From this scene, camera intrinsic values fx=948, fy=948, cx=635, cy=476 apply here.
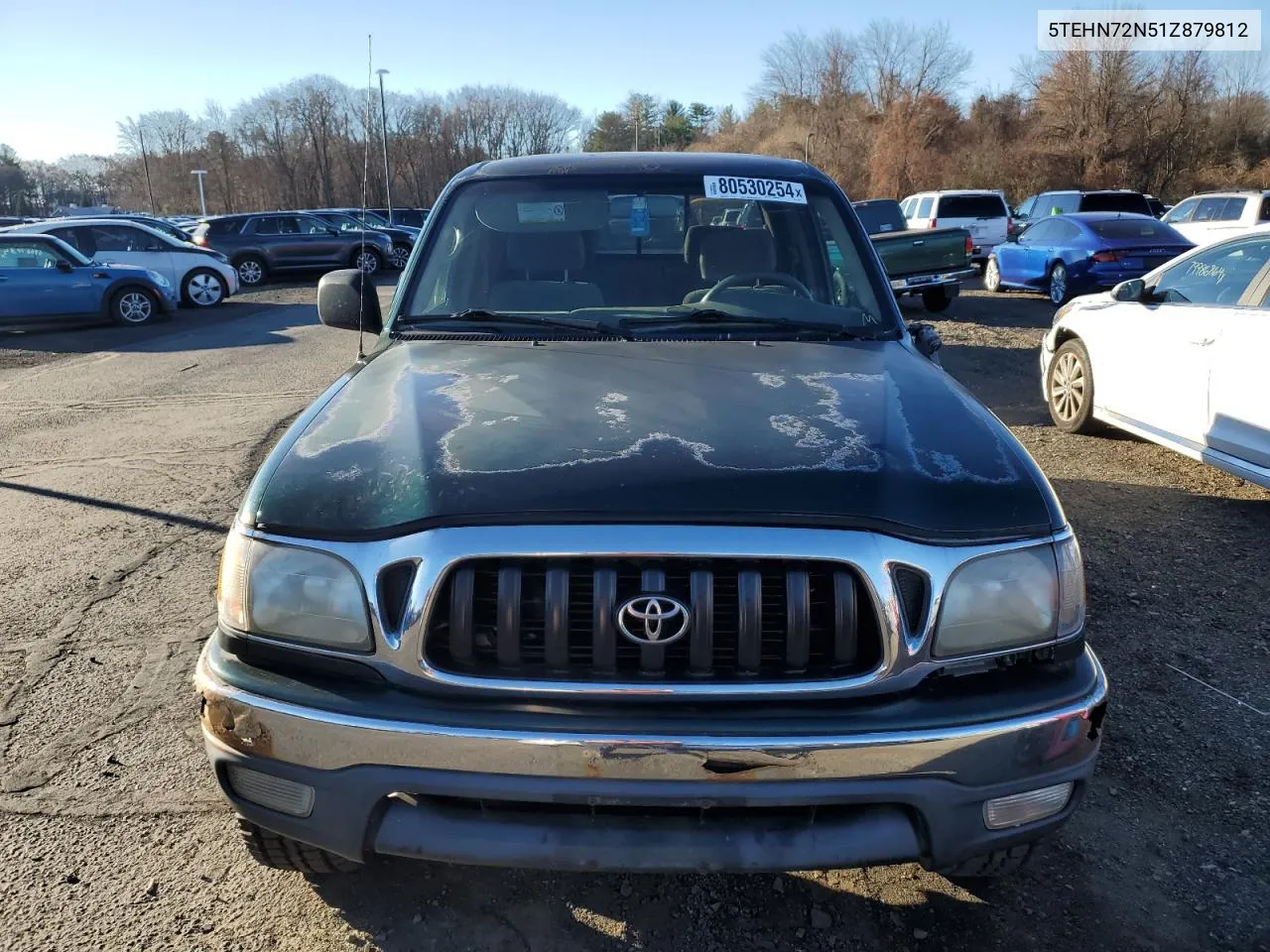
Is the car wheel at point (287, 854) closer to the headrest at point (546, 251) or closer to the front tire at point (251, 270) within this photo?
the headrest at point (546, 251)

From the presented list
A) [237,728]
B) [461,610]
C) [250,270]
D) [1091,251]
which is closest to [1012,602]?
[461,610]

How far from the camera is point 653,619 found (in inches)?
73.4

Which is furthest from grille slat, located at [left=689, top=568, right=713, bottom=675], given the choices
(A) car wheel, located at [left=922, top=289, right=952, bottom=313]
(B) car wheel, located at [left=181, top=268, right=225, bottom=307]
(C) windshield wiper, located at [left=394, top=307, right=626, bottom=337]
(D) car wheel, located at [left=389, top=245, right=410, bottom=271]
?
(D) car wheel, located at [left=389, top=245, right=410, bottom=271]

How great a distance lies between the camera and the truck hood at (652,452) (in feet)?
6.33

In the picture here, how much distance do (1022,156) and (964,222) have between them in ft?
89.9

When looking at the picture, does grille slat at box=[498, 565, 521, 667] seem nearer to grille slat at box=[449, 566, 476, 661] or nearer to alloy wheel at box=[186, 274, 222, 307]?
grille slat at box=[449, 566, 476, 661]

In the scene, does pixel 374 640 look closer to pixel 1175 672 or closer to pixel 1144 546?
pixel 1175 672

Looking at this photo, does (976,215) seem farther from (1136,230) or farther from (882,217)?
(1136,230)

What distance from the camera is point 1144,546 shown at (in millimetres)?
4852

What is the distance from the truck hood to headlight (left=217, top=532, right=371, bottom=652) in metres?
0.06

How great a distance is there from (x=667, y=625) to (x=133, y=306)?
50.3 ft

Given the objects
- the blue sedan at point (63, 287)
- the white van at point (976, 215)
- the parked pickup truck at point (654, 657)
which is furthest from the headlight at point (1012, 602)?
the white van at point (976, 215)

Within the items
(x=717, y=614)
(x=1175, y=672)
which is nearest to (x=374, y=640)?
(x=717, y=614)

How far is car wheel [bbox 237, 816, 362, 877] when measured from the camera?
2174 millimetres
